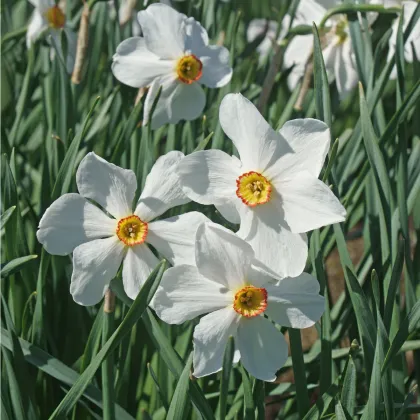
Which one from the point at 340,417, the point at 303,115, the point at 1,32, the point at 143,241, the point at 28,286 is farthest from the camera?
the point at 1,32

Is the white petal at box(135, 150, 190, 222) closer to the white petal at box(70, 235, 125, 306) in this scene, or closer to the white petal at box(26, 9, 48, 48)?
the white petal at box(70, 235, 125, 306)

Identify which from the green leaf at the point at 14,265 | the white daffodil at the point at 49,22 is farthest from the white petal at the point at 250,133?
the white daffodil at the point at 49,22

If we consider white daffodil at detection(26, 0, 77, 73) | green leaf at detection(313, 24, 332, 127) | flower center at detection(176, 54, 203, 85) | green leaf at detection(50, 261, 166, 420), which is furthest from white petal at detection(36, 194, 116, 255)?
white daffodil at detection(26, 0, 77, 73)

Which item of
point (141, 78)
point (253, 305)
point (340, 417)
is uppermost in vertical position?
point (141, 78)

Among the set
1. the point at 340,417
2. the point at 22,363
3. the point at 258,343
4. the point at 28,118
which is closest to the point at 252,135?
the point at 258,343

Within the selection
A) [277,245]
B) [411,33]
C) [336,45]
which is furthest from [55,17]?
[277,245]

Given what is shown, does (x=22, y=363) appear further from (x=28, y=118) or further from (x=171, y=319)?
(x=28, y=118)

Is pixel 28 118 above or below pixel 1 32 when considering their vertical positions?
below
